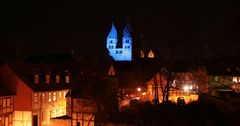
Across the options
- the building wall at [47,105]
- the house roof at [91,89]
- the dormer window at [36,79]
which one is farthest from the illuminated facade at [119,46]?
the dormer window at [36,79]

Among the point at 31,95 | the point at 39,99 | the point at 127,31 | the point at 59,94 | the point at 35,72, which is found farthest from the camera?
the point at 127,31

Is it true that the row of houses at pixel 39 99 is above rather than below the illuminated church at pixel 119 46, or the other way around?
below

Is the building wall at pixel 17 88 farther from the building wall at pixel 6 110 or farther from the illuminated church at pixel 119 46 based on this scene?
the illuminated church at pixel 119 46

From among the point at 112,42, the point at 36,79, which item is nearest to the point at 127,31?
the point at 112,42

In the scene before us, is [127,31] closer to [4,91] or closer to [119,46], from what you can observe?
[119,46]

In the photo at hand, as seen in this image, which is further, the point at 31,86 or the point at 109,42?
the point at 109,42

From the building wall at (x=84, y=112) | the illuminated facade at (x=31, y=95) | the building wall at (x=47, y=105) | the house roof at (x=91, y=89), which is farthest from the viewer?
the building wall at (x=47, y=105)

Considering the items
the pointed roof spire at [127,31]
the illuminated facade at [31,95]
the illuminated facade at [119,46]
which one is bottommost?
the illuminated facade at [31,95]

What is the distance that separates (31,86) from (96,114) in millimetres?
9338

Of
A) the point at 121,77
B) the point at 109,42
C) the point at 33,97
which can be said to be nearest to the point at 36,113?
the point at 33,97

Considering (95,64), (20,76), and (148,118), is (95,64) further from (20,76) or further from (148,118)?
(148,118)

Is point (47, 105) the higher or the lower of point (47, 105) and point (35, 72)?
the lower

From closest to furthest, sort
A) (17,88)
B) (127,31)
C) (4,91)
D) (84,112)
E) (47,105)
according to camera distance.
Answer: (84,112) < (4,91) < (17,88) < (47,105) < (127,31)

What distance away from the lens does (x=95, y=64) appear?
173 ft
